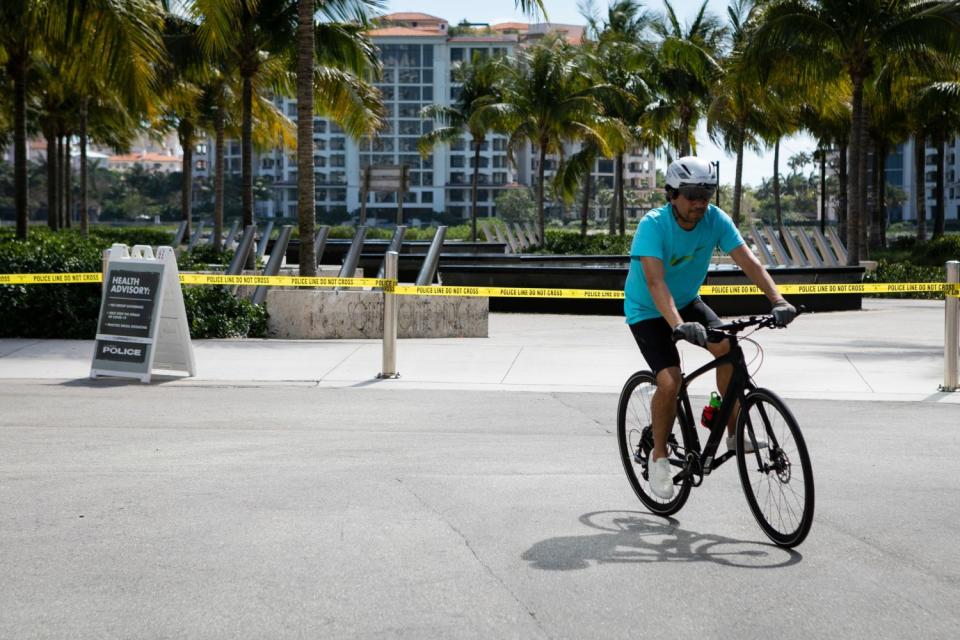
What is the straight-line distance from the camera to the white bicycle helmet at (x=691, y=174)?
582 cm

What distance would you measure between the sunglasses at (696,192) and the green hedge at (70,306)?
1034 centimetres

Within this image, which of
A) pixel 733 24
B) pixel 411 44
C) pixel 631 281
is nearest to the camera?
pixel 631 281

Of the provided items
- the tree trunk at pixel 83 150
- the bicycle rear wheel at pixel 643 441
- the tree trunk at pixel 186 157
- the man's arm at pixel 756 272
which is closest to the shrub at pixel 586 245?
the tree trunk at pixel 186 157

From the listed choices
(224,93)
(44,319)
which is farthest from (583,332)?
(224,93)

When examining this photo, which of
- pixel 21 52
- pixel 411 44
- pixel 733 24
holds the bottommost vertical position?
pixel 21 52

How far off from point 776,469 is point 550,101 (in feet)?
133

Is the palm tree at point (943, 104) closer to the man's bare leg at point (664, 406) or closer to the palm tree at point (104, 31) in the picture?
the palm tree at point (104, 31)

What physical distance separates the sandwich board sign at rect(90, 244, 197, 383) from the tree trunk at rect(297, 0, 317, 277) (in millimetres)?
6169

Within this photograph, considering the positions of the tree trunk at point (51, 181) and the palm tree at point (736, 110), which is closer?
the palm tree at point (736, 110)

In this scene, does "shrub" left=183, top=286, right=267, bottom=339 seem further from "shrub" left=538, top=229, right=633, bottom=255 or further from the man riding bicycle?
"shrub" left=538, top=229, right=633, bottom=255

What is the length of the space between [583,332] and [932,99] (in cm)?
2738

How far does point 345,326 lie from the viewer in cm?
1574

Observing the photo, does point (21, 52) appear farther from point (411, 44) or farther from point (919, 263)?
point (411, 44)

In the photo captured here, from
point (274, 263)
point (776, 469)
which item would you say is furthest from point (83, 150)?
point (776, 469)
